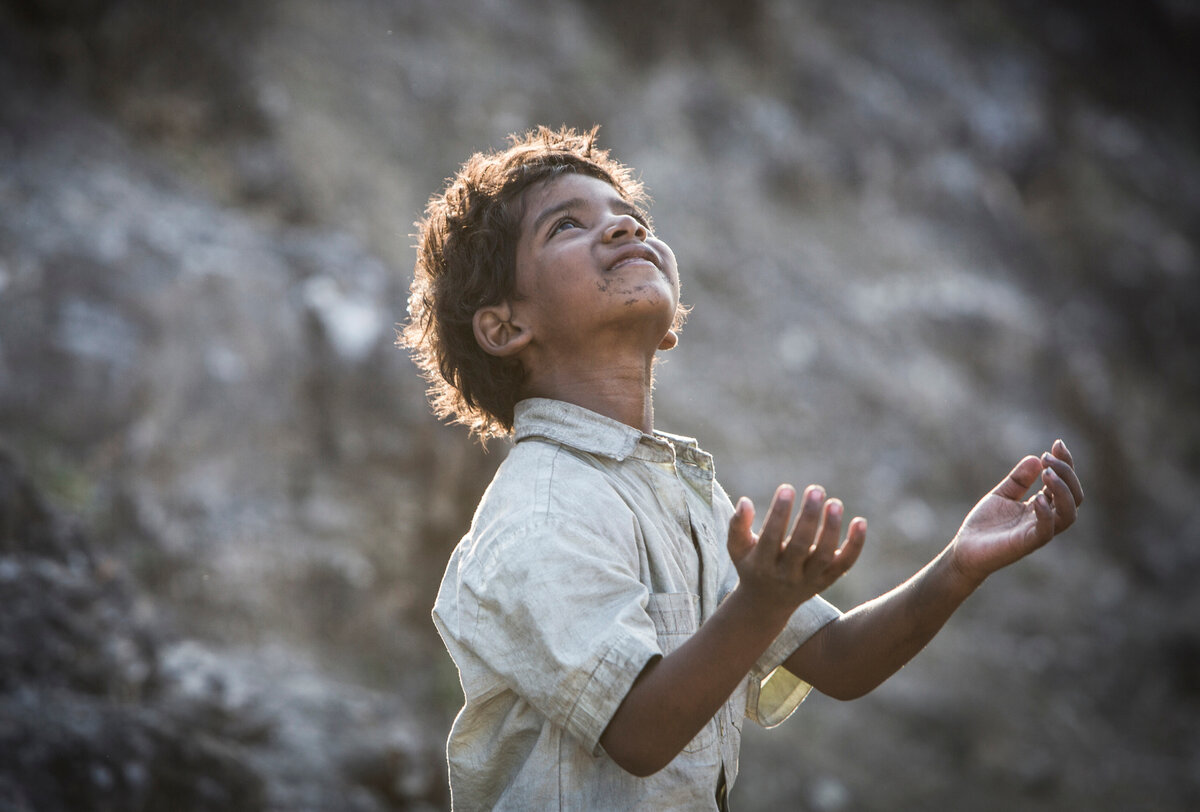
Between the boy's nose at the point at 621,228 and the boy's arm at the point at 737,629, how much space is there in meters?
0.72

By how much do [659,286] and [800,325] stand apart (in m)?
4.36

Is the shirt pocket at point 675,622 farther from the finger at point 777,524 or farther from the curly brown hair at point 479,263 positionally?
the curly brown hair at point 479,263

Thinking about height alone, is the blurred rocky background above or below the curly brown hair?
above

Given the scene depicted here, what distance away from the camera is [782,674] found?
5.88ft

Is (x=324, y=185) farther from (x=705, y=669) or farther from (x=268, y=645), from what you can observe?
(x=705, y=669)

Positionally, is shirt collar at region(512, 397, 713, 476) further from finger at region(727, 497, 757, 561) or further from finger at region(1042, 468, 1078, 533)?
finger at region(1042, 468, 1078, 533)

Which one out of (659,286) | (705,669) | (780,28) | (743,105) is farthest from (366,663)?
(780,28)

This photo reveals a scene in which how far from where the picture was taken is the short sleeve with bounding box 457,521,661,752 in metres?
1.20

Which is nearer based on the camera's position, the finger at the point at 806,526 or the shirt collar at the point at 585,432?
the finger at the point at 806,526

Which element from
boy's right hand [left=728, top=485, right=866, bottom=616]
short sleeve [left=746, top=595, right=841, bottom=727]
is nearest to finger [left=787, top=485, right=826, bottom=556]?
boy's right hand [left=728, top=485, right=866, bottom=616]

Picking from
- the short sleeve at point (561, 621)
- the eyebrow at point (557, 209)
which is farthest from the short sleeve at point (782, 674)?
the eyebrow at point (557, 209)

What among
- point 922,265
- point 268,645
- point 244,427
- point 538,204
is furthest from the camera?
point 922,265

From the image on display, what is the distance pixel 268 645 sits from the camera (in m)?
3.60

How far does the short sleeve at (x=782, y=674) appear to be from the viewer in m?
1.69
